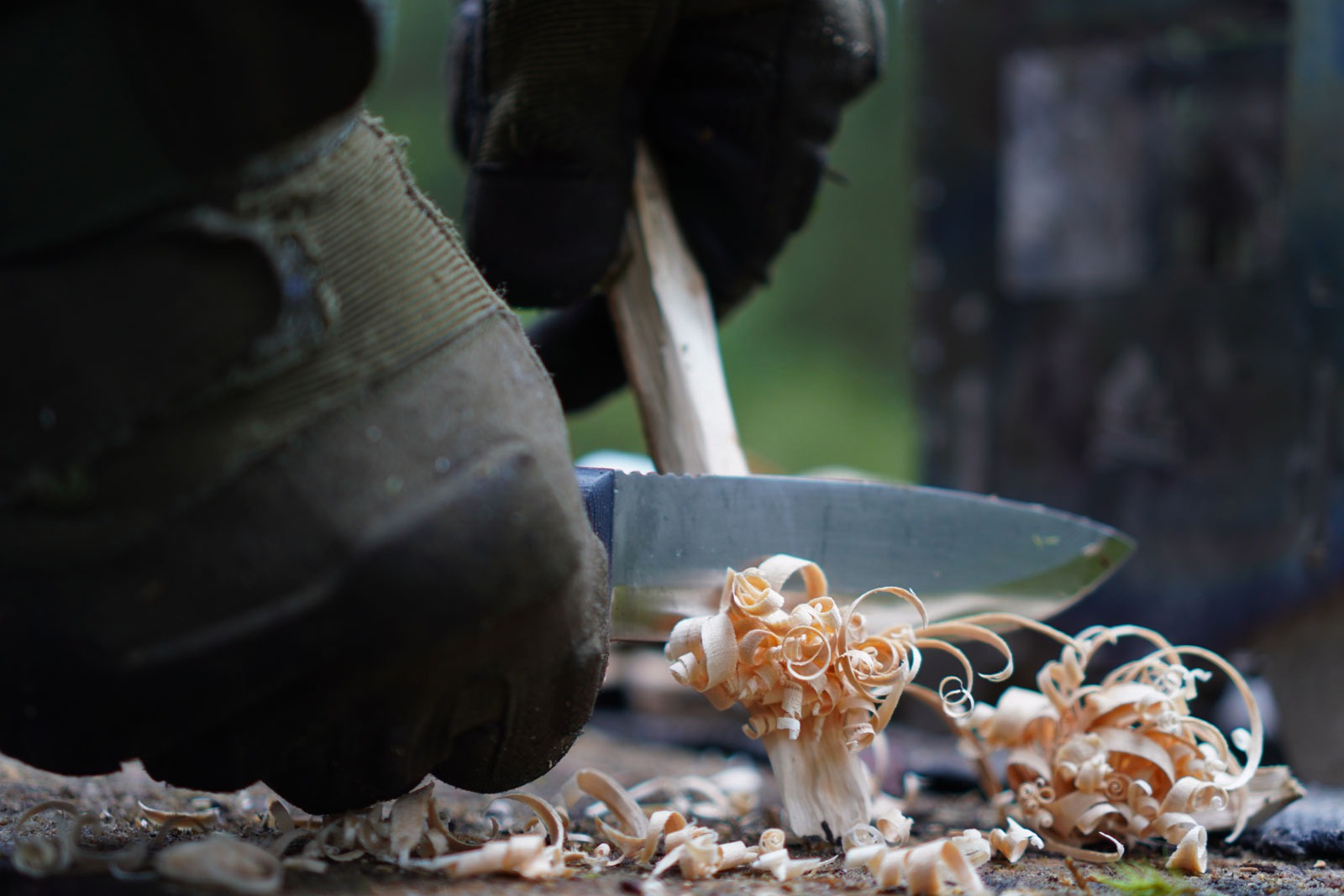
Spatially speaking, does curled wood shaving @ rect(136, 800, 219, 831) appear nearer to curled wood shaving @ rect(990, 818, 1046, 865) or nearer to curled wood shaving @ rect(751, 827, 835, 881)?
curled wood shaving @ rect(751, 827, 835, 881)

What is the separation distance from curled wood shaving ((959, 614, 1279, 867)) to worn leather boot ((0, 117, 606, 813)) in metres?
0.56

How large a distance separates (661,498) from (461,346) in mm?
273

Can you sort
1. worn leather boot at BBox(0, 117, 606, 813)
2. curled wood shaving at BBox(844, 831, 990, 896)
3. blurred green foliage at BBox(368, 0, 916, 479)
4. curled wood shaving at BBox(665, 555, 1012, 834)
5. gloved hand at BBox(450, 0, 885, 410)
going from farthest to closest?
blurred green foliage at BBox(368, 0, 916, 479) → gloved hand at BBox(450, 0, 885, 410) → curled wood shaving at BBox(665, 555, 1012, 834) → curled wood shaving at BBox(844, 831, 990, 896) → worn leather boot at BBox(0, 117, 606, 813)

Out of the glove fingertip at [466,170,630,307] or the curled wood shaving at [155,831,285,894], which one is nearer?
the curled wood shaving at [155,831,285,894]

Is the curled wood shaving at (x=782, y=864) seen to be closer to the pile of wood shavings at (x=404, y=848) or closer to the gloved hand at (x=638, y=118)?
the pile of wood shavings at (x=404, y=848)

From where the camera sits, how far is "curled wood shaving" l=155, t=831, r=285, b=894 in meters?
0.65

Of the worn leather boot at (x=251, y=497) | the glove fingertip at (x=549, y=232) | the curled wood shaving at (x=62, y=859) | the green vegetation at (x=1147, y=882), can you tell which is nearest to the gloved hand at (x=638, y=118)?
the glove fingertip at (x=549, y=232)

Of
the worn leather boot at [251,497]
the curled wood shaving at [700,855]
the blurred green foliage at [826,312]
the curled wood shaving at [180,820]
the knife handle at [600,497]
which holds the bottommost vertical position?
the blurred green foliage at [826,312]

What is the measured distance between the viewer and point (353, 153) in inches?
28.8

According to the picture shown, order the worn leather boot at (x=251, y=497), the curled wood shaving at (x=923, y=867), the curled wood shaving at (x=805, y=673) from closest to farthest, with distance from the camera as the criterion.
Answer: the worn leather boot at (x=251, y=497), the curled wood shaving at (x=923, y=867), the curled wood shaving at (x=805, y=673)

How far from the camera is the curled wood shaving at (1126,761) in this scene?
97cm

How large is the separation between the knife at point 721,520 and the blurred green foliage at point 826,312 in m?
5.94

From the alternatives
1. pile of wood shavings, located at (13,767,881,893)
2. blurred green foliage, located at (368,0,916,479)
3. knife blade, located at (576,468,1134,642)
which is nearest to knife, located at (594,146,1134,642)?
knife blade, located at (576,468,1134,642)

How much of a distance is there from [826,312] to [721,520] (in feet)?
23.6
